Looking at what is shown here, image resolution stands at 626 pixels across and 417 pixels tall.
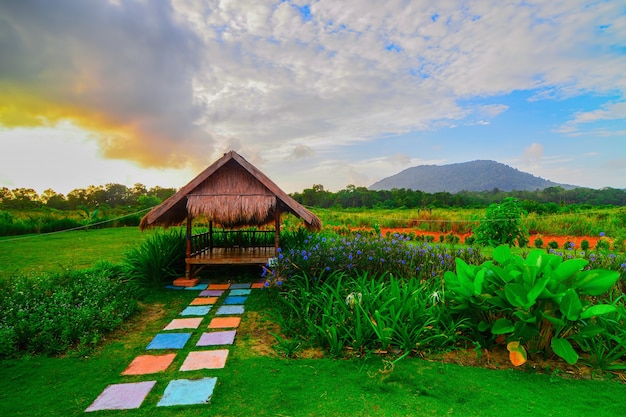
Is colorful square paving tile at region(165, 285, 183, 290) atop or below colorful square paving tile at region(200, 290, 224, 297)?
atop

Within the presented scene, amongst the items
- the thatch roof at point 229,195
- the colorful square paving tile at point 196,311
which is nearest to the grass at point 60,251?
the thatch roof at point 229,195

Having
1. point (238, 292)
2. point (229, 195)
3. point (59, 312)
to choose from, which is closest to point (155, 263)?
point (238, 292)

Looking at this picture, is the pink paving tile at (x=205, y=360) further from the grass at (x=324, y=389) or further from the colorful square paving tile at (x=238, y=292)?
the colorful square paving tile at (x=238, y=292)

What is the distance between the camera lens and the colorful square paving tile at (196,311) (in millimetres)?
5616

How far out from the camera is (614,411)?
2.93m

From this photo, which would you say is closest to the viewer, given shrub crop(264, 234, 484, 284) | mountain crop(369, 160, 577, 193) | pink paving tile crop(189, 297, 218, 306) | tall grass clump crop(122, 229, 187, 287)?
shrub crop(264, 234, 484, 284)

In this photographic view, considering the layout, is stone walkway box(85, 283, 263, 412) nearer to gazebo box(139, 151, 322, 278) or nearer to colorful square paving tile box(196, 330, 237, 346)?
colorful square paving tile box(196, 330, 237, 346)

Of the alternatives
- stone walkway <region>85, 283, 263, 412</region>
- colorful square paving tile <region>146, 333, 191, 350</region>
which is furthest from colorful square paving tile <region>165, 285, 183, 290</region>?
colorful square paving tile <region>146, 333, 191, 350</region>

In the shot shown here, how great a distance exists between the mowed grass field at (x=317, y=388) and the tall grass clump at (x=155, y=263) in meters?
Result: 2.88

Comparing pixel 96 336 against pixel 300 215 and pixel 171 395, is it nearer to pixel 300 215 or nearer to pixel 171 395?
pixel 171 395

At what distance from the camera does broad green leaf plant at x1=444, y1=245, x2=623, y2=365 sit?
3496 mm

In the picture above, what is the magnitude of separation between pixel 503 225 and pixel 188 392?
336 inches

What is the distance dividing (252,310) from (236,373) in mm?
2144

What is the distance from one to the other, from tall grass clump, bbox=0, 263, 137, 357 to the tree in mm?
8342
